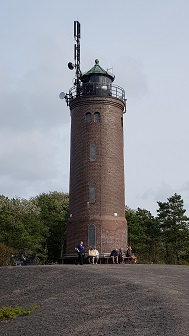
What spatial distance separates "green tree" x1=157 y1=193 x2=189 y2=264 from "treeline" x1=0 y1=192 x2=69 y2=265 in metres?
13.0

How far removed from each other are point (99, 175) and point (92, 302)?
70.0ft

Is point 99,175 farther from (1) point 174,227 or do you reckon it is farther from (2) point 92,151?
(1) point 174,227

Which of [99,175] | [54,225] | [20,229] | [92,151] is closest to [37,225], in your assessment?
[20,229]

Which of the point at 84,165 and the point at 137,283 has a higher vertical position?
the point at 84,165

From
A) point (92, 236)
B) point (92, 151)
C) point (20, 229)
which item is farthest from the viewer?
point (20, 229)

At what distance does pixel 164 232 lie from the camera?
59031 millimetres

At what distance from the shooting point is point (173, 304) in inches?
583

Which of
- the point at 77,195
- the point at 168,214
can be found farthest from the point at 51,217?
the point at 77,195

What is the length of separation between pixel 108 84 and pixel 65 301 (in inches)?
Answer: 1020

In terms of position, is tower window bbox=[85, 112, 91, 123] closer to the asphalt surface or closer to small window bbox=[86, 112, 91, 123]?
small window bbox=[86, 112, 91, 123]

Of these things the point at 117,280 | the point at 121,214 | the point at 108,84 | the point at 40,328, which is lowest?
the point at 40,328

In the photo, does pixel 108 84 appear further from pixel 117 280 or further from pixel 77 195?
pixel 117 280

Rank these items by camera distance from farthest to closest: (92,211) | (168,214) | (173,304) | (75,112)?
(168,214)
(75,112)
(92,211)
(173,304)

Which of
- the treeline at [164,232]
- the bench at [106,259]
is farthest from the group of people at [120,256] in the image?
the treeline at [164,232]
